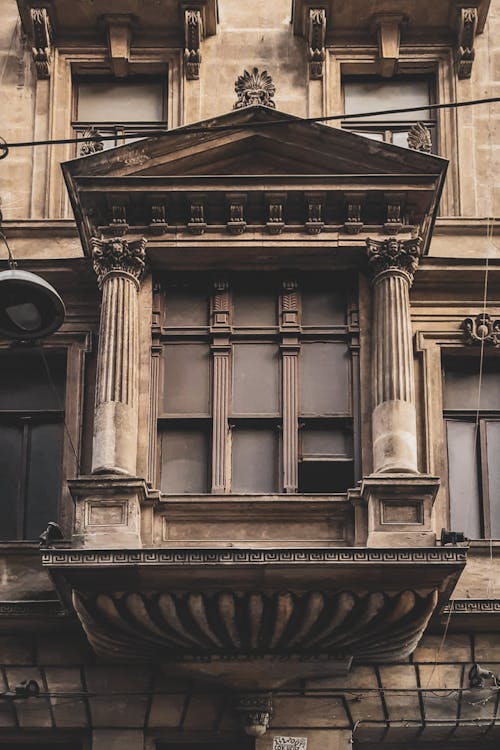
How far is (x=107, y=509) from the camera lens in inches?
765

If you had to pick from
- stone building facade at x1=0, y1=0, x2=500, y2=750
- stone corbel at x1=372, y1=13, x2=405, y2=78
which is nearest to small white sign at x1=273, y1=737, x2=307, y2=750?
stone building facade at x1=0, y1=0, x2=500, y2=750

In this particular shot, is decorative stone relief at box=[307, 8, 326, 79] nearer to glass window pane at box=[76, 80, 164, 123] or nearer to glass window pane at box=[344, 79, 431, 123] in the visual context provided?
glass window pane at box=[344, 79, 431, 123]

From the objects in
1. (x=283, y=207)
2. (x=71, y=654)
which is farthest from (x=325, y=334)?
(x=71, y=654)

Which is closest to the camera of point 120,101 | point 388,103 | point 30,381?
point 30,381

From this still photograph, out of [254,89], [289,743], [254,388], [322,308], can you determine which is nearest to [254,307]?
[322,308]

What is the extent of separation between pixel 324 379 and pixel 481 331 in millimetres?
2420

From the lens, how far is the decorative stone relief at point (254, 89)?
21.9 meters

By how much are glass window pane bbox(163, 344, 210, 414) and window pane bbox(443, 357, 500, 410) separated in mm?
3326

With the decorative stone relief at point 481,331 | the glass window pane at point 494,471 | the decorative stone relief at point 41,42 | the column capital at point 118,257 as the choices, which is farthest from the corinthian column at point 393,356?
the decorative stone relief at point 41,42

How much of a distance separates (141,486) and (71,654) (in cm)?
228

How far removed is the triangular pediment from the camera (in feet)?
69.7

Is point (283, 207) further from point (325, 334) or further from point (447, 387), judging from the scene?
point (447, 387)

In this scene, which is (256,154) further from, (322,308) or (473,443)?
(473,443)

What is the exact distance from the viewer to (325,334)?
2130 centimetres
